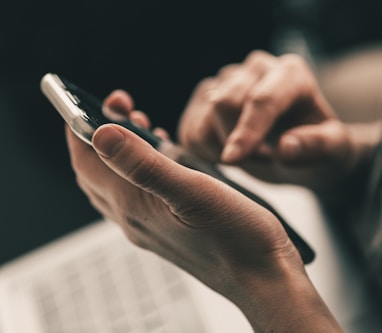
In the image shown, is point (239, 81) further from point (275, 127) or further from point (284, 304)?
point (284, 304)

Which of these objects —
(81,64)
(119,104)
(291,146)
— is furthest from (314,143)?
(81,64)

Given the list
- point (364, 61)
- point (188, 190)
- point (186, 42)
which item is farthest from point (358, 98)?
point (188, 190)

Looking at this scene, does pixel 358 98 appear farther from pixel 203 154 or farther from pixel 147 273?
pixel 147 273

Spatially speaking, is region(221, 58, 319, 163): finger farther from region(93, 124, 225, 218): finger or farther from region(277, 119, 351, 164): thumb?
region(93, 124, 225, 218): finger

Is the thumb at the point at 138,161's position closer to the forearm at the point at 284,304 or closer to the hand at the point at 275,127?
the forearm at the point at 284,304

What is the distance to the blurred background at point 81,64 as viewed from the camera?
72 cm

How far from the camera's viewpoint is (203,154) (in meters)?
0.60

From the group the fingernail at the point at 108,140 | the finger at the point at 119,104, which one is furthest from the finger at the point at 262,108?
the fingernail at the point at 108,140

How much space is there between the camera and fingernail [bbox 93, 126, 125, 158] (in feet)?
0.97

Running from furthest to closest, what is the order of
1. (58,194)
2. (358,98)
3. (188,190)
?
(358,98), (58,194), (188,190)

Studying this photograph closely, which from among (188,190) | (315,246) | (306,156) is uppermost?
(188,190)

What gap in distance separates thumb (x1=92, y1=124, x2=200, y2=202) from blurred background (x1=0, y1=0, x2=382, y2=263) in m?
0.43

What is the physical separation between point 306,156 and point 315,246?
11 centimetres

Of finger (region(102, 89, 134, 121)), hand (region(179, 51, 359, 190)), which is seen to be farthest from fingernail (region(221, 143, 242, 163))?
finger (region(102, 89, 134, 121))
